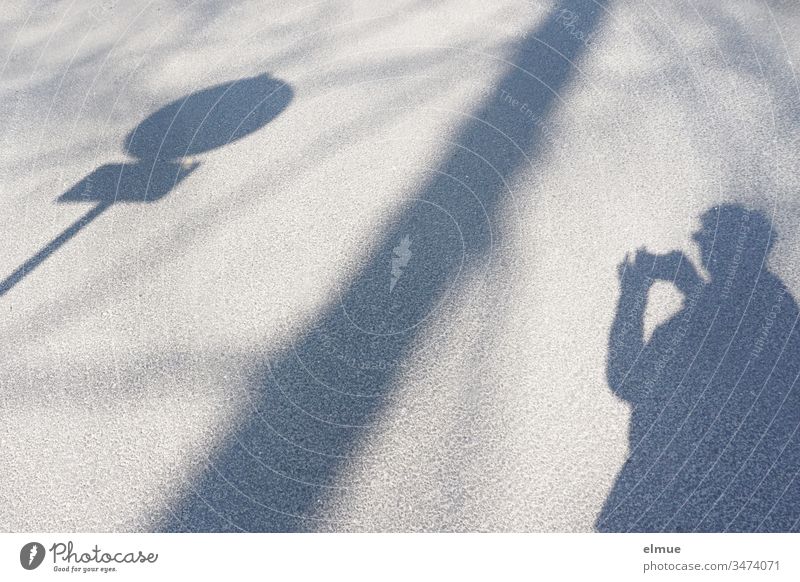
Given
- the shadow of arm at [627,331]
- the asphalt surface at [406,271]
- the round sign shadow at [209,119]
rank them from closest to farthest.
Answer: the asphalt surface at [406,271]
the shadow of arm at [627,331]
the round sign shadow at [209,119]

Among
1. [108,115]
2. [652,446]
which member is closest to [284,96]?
[108,115]

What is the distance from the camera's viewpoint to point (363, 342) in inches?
167

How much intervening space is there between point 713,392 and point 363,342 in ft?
7.29

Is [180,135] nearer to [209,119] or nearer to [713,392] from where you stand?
[209,119]

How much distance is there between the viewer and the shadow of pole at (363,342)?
150 inches

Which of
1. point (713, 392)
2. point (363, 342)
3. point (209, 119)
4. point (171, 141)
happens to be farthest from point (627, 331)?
point (171, 141)

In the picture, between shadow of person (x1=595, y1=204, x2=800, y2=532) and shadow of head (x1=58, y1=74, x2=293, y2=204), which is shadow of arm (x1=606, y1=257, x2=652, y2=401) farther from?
shadow of head (x1=58, y1=74, x2=293, y2=204)

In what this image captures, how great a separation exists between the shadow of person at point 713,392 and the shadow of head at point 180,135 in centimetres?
327

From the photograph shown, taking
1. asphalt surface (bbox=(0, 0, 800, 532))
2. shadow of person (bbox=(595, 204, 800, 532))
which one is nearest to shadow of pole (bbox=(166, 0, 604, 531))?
asphalt surface (bbox=(0, 0, 800, 532))

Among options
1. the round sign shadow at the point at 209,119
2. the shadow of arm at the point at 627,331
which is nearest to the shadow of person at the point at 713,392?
the shadow of arm at the point at 627,331

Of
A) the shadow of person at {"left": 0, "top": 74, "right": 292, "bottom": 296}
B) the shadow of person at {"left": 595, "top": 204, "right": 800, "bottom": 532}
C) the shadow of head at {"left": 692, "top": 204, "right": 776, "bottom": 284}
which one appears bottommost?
the shadow of person at {"left": 595, "top": 204, "right": 800, "bottom": 532}

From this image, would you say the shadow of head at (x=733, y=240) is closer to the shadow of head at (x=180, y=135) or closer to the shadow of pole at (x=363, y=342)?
the shadow of pole at (x=363, y=342)

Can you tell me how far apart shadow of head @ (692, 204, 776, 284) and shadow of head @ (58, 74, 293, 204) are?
349 cm
